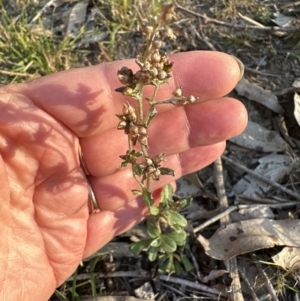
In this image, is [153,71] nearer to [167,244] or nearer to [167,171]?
[167,171]

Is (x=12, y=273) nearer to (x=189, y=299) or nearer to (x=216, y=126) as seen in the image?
(x=189, y=299)

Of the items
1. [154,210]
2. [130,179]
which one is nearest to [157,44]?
[154,210]

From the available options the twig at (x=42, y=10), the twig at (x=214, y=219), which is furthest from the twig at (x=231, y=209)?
the twig at (x=42, y=10)

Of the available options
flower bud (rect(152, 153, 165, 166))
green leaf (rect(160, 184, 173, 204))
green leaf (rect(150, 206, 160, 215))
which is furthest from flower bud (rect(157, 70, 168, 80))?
green leaf (rect(160, 184, 173, 204))

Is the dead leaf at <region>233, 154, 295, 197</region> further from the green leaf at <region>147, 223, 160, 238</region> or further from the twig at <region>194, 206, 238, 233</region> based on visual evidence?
the green leaf at <region>147, 223, 160, 238</region>

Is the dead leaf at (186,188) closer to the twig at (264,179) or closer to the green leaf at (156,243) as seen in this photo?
the twig at (264,179)
